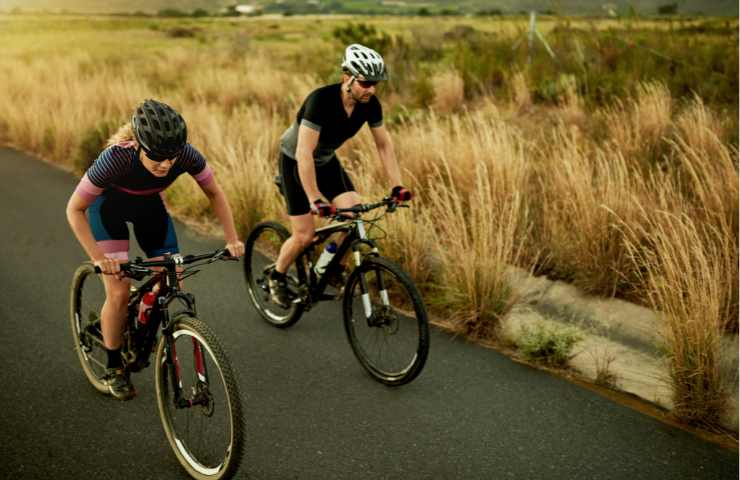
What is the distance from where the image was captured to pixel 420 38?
20.7 m

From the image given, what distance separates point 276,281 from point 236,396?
2.43 meters

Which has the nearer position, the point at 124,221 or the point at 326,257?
the point at 124,221

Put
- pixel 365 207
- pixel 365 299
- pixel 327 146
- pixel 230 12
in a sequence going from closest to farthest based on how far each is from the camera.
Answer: pixel 365 207 → pixel 365 299 → pixel 327 146 → pixel 230 12

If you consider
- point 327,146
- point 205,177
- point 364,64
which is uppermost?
point 364,64

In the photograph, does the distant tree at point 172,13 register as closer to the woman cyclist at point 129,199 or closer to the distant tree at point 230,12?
the distant tree at point 230,12

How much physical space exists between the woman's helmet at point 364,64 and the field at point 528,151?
1.71m

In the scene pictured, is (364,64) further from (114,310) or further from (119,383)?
(119,383)

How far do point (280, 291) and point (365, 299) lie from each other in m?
1.13

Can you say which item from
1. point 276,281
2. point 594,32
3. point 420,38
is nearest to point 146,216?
point 276,281

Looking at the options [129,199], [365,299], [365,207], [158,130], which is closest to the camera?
[158,130]

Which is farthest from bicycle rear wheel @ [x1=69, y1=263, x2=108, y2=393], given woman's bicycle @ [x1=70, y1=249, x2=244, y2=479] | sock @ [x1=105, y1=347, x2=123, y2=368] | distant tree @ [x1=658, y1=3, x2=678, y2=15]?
distant tree @ [x1=658, y1=3, x2=678, y2=15]

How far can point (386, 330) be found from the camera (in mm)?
5184

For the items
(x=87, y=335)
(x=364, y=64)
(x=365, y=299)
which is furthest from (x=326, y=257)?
(x=87, y=335)

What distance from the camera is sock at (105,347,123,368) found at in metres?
4.45
